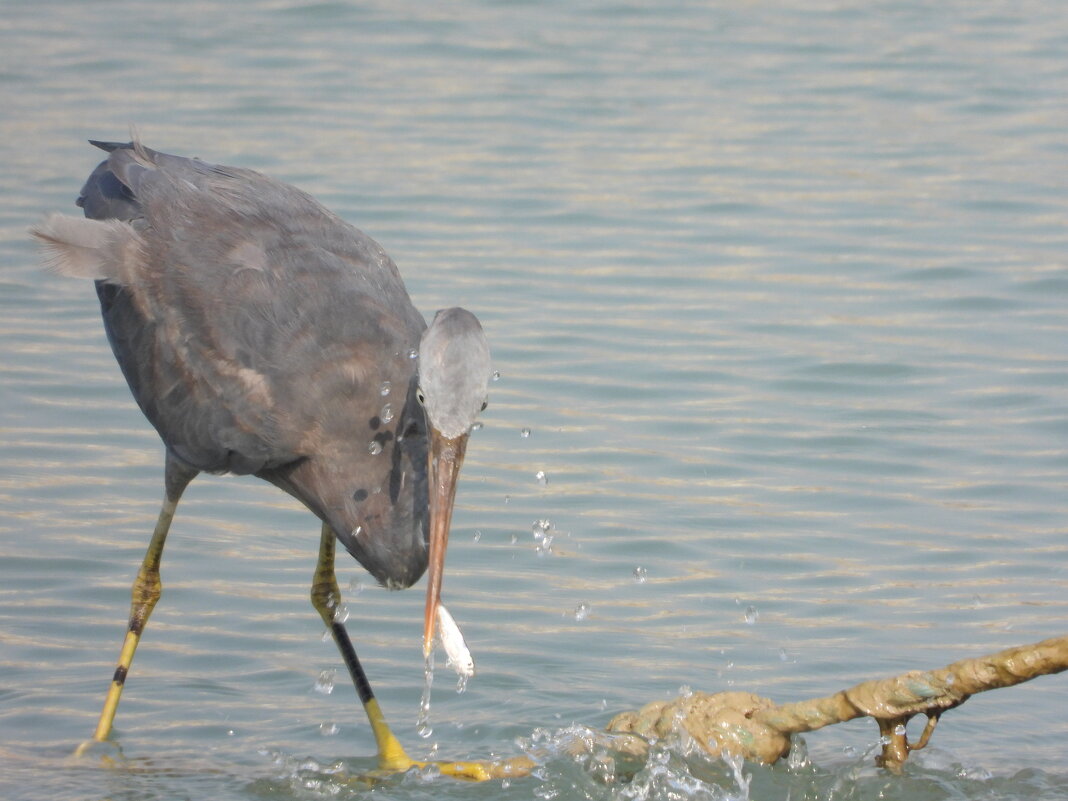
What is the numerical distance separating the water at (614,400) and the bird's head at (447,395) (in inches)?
37.4

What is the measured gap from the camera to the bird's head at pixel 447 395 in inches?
201

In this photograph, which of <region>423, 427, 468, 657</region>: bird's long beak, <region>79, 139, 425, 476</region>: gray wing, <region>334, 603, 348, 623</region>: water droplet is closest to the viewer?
<region>423, 427, 468, 657</region>: bird's long beak

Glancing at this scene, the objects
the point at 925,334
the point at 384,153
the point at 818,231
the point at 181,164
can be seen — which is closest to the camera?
the point at 181,164

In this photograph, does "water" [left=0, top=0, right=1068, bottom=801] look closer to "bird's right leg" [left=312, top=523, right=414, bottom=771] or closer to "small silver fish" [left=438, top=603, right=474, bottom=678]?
"bird's right leg" [left=312, top=523, right=414, bottom=771]

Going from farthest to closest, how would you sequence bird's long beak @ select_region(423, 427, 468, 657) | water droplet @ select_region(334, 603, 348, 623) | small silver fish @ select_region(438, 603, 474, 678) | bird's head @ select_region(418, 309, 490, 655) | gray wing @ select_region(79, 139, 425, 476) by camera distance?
water droplet @ select_region(334, 603, 348, 623) < gray wing @ select_region(79, 139, 425, 476) < small silver fish @ select_region(438, 603, 474, 678) < bird's long beak @ select_region(423, 427, 468, 657) < bird's head @ select_region(418, 309, 490, 655)

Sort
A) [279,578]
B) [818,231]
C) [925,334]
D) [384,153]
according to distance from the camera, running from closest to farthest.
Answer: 1. [279,578]
2. [925,334]
3. [818,231]
4. [384,153]

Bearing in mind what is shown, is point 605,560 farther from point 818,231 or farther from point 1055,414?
point 818,231

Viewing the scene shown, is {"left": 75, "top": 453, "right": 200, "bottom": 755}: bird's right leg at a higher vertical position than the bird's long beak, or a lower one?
lower

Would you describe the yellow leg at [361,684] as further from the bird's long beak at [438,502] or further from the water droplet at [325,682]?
the bird's long beak at [438,502]

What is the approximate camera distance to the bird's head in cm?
511

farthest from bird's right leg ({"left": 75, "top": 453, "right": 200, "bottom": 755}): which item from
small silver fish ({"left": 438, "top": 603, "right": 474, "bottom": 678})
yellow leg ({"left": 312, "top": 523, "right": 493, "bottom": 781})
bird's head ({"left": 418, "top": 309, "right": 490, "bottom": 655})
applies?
bird's head ({"left": 418, "top": 309, "right": 490, "bottom": 655})

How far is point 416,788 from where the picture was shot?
5.81 m

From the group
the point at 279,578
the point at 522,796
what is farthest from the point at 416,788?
the point at 279,578

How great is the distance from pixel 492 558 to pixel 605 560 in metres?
0.48
